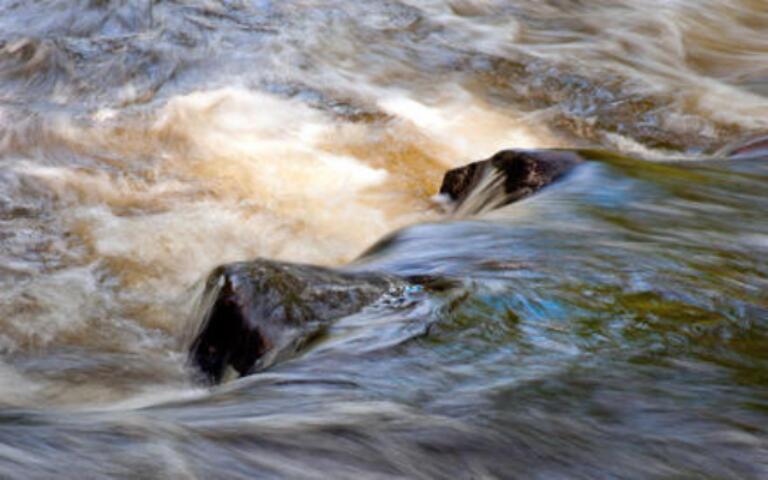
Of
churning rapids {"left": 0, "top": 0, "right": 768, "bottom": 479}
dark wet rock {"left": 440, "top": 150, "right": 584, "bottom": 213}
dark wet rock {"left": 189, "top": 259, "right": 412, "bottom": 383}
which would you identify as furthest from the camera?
dark wet rock {"left": 440, "top": 150, "right": 584, "bottom": 213}

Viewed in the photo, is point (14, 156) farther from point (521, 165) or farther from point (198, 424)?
point (198, 424)

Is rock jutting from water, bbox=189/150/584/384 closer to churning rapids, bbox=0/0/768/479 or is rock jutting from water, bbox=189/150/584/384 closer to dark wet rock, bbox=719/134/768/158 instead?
churning rapids, bbox=0/0/768/479

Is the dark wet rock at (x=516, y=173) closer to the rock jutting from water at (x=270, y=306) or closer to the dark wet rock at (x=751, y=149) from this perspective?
the dark wet rock at (x=751, y=149)

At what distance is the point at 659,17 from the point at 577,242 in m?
6.13

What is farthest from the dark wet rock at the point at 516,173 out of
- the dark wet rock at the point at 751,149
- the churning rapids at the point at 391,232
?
the dark wet rock at the point at 751,149

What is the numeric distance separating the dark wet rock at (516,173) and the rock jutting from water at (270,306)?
4.81 ft

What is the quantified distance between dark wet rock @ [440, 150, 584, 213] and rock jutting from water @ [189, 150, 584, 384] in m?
1.47

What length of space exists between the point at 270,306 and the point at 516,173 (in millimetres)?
1961

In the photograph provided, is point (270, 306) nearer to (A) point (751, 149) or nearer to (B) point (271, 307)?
(B) point (271, 307)

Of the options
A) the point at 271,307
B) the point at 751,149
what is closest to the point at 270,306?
the point at 271,307

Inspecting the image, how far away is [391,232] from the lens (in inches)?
174

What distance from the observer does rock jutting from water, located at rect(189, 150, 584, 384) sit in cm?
306

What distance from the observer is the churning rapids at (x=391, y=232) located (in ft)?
7.09

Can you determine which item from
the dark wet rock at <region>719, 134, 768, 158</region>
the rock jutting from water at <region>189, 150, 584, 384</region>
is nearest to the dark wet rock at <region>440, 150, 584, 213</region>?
the dark wet rock at <region>719, 134, 768, 158</region>
